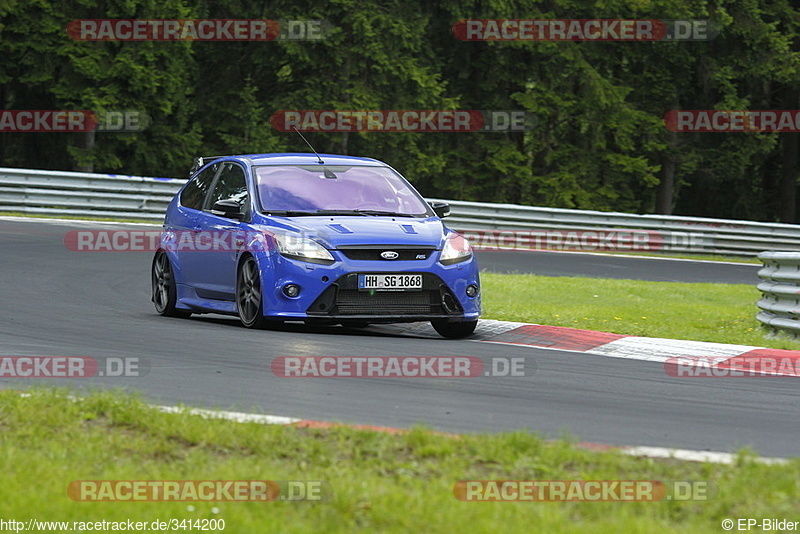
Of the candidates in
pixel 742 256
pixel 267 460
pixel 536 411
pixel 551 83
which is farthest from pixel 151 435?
pixel 551 83

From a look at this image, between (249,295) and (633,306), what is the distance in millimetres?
6479

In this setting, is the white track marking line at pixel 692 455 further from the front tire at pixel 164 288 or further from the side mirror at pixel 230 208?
the front tire at pixel 164 288

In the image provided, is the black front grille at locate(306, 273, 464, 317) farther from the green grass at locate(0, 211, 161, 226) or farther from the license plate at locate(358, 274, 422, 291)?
the green grass at locate(0, 211, 161, 226)

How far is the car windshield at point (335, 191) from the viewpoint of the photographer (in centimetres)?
1162

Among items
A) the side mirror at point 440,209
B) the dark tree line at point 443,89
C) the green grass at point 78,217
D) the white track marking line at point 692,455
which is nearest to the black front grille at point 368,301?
the side mirror at point 440,209

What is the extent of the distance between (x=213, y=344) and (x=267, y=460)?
13.7 feet

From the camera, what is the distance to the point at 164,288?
12.8 metres

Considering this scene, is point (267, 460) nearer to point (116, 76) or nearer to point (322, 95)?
point (116, 76)

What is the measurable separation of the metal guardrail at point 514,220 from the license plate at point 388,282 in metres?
13.8

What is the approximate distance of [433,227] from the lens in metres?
11.4

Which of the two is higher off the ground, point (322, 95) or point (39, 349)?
point (322, 95)

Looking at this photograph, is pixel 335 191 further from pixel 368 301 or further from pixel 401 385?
pixel 401 385

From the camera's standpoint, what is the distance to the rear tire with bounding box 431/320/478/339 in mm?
11289

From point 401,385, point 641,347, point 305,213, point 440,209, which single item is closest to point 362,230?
point 305,213
